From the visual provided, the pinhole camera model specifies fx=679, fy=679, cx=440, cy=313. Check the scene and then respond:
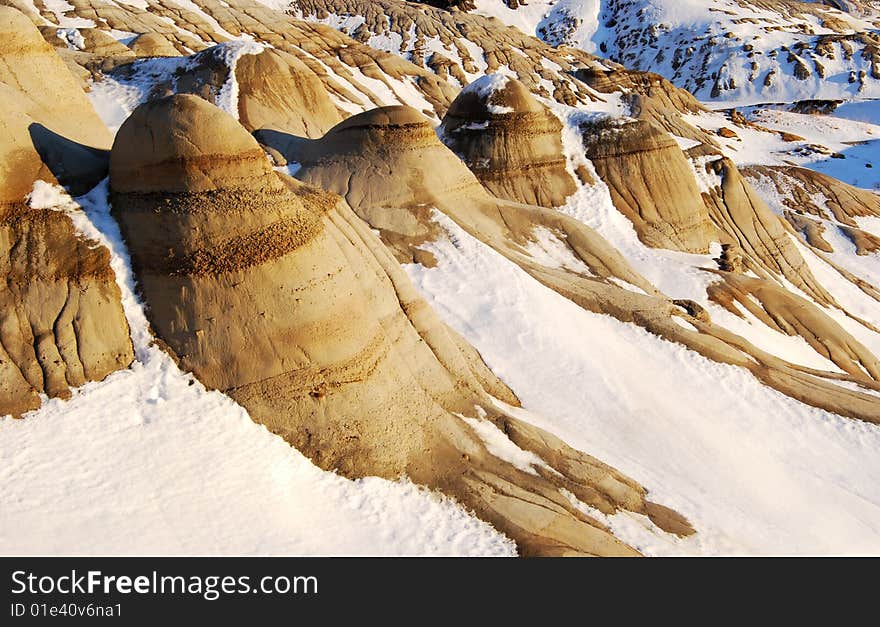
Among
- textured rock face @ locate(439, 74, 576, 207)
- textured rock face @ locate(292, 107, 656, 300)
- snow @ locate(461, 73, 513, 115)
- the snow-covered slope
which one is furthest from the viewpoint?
the snow-covered slope

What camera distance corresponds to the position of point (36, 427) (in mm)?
9594

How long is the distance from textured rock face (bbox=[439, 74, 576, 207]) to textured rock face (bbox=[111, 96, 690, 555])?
16130 mm

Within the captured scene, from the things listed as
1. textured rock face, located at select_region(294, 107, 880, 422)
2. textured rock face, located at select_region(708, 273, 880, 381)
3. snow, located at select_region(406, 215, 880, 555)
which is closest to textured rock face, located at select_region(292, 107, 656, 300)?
textured rock face, located at select_region(294, 107, 880, 422)

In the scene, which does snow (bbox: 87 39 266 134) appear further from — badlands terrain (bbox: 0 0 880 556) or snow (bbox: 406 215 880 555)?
snow (bbox: 406 215 880 555)

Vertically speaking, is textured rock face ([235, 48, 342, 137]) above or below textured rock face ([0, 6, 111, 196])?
below

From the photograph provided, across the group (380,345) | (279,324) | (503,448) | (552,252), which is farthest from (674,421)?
(279,324)

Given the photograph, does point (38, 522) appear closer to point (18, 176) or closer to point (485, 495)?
point (18, 176)

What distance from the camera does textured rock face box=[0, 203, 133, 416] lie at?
10.1 m

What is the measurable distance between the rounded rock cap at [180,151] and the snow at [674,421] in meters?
6.74

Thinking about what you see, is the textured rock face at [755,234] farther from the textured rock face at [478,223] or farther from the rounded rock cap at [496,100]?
the rounded rock cap at [496,100]

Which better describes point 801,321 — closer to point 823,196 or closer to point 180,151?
point 180,151

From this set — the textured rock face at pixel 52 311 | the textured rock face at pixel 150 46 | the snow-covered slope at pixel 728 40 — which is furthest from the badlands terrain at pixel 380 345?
the snow-covered slope at pixel 728 40

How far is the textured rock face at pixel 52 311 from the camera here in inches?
396
